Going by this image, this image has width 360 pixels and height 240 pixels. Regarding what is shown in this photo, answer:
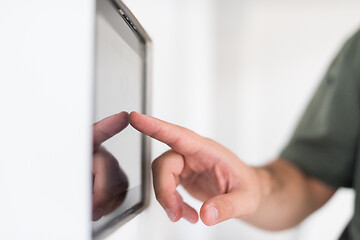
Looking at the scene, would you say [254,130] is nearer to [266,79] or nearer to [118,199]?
[266,79]

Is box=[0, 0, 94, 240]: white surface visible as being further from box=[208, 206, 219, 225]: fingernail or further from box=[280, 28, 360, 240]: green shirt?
box=[280, 28, 360, 240]: green shirt

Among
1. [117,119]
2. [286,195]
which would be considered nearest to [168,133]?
[117,119]

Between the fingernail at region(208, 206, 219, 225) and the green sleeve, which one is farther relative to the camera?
the green sleeve

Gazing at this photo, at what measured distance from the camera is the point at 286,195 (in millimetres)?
413

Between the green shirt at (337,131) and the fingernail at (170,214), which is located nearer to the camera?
the fingernail at (170,214)

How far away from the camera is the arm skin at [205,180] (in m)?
0.17

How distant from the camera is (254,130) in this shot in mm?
1375

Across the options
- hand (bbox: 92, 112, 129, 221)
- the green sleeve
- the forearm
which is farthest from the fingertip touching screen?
the green sleeve

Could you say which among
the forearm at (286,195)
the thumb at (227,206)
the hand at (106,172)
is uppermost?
the hand at (106,172)

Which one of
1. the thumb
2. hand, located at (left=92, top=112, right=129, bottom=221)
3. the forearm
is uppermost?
hand, located at (left=92, top=112, right=129, bottom=221)

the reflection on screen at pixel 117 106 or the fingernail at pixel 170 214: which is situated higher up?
the reflection on screen at pixel 117 106

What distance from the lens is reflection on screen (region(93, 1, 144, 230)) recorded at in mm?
128

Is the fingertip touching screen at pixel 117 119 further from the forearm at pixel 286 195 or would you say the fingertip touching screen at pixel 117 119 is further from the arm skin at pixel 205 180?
the forearm at pixel 286 195

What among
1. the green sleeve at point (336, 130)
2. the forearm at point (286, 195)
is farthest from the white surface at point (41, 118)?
the green sleeve at point (336, 130)
